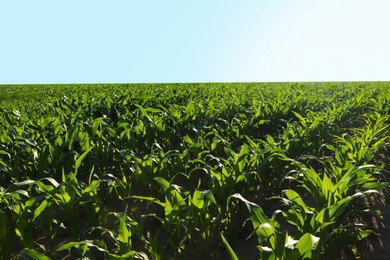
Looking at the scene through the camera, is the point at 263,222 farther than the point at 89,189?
No

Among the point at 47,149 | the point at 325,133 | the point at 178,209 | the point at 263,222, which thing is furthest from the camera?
the point at 325,133

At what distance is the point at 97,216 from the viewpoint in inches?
126

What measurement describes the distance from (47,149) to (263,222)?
250 centimetres

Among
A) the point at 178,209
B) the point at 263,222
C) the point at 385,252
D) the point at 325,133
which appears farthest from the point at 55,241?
the point at 325,133

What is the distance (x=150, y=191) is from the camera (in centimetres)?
407

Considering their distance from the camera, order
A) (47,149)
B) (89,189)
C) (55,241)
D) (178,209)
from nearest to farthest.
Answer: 1. (178,209)
2. (89,189)
3. (55,241)
4. (47,149)

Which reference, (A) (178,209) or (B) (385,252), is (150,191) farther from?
(B) (385,252)

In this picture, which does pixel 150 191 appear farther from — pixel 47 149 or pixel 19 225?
pixel 19 225

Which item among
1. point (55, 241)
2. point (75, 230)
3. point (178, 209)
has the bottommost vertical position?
point (55, 241)

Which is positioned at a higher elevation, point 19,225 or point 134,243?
point 19,225

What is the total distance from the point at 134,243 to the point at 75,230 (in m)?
0.51

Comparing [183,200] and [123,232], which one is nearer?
[123,232]

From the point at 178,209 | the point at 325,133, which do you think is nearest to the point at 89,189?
the point at 178,209

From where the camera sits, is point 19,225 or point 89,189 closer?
point 19,225
